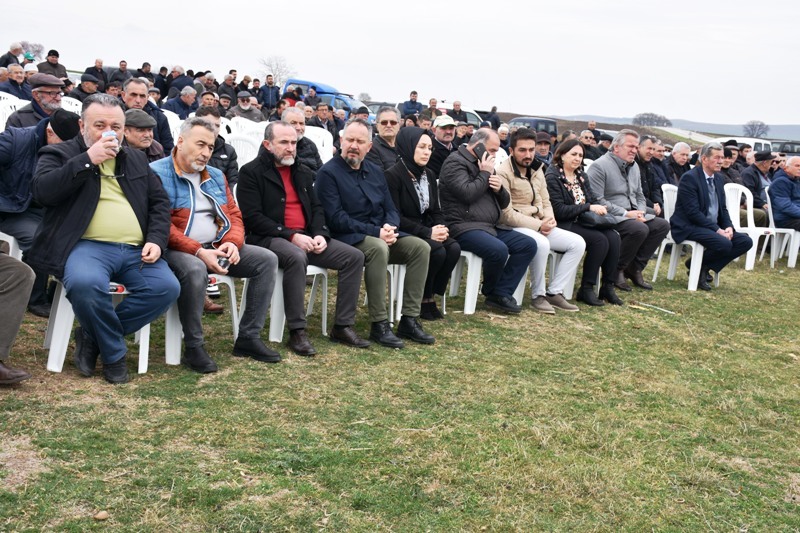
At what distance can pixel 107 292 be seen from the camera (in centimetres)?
396

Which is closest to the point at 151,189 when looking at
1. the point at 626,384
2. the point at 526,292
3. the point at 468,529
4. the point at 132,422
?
the point at 132,422

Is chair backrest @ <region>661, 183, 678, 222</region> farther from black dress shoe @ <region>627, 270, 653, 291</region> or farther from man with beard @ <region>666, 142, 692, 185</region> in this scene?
man with beard @ <region>666, 142, 692, 185</region>

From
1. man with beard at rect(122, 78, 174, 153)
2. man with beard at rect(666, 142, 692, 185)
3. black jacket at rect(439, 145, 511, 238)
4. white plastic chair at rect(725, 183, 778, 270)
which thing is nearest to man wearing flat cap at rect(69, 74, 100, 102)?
man with beard at rect(122, 78, 174, 153)

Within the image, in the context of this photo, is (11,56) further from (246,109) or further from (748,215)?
(748,215)

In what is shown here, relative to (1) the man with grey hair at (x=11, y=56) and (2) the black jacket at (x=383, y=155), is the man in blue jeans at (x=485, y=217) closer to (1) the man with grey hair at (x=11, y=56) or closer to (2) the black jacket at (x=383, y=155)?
(2) the black jacket at (x=383, y=155)

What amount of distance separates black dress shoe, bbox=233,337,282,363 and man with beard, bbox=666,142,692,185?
274 inches

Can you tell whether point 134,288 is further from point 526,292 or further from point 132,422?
point 526,292

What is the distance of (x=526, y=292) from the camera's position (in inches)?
288

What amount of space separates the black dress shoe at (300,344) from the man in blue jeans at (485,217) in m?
1.83

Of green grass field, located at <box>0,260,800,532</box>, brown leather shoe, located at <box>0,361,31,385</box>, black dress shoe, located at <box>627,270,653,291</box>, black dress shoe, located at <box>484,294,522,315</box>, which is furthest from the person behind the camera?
black dress shoe, located at <box>627,270,653,291</box>

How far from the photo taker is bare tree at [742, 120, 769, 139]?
56188 mm

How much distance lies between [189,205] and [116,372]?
1086 mm

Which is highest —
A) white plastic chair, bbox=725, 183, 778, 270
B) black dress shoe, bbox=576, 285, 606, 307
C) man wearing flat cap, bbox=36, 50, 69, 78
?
man wearing flat cap, bbox=36, 50, 69, 78

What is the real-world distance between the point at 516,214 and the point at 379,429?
10.9 feet
